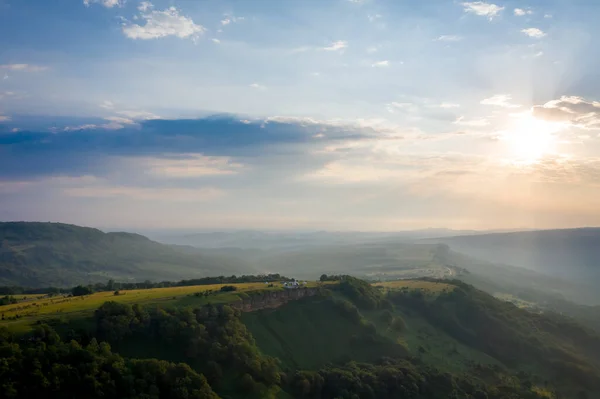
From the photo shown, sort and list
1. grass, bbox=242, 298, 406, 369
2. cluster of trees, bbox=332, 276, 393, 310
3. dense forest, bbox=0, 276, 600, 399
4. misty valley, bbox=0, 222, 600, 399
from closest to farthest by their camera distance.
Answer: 1. dense forest, bbox=0, 276, 600, 399
2. misty valley, bbox=0, 222, 600, 399
3. grass, bbox=242, 298, 406, 369
4. cluster of trees, bbox=332, 276, 393, 310

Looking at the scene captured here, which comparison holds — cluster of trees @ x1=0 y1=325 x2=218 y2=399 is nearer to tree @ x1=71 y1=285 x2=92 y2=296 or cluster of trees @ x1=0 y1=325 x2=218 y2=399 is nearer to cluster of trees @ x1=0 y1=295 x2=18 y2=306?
cluster of trees @ x1=0 y1=295 x2=18 y2=306

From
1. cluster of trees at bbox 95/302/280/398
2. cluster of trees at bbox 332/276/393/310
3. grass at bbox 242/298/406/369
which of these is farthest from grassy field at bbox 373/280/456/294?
cluster of trees at bbox 95/302/280/398

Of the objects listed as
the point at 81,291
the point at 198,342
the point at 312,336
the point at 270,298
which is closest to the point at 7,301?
the point at 81,291

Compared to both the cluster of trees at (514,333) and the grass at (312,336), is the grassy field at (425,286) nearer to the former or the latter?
the cluster of trees at (514,333)

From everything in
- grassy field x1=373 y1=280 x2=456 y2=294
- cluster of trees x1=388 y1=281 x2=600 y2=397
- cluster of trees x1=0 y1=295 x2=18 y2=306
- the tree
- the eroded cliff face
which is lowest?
cluster of trees x1=388 y1=281 x2=600 y2=397

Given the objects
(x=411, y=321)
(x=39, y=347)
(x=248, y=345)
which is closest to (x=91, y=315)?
(x=39, y=347)

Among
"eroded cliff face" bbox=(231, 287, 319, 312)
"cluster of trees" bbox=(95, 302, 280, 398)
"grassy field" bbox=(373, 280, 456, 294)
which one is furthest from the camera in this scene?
"grassy field" bbox=(373, 280, 456, 294)

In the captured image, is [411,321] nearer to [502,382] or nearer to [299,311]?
[502,382]
